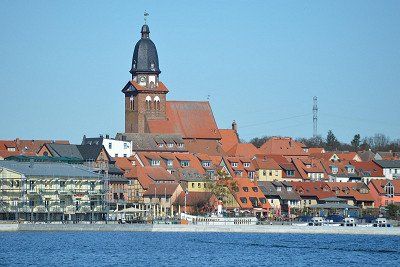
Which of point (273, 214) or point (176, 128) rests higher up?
point (176, 128)

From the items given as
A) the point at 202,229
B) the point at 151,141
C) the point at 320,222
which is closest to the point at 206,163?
the point at 151,141

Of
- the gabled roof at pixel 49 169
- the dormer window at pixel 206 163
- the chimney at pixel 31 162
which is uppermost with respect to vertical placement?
the dormer window at pixel 206 163

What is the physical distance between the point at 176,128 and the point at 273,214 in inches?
1130

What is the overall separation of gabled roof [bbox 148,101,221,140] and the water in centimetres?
5759

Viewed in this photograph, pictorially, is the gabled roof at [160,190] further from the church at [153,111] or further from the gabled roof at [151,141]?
the church at [153,111]

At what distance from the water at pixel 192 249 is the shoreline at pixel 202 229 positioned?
0.84 meters

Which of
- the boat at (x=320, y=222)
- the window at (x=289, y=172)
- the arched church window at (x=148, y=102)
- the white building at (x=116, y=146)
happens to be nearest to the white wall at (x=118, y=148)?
the white building at (x=116, y=146)

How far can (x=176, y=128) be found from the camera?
18338 centimetres

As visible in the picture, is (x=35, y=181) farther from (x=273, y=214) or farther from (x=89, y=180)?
(x=273, y=214)

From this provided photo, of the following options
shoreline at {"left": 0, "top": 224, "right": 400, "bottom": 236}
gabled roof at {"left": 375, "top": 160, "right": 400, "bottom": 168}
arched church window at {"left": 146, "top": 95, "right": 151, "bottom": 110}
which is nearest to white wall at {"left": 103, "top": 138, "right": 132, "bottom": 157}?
arched church window at {"left": 146, "top": 95, "right": 151, "bottom": 110}

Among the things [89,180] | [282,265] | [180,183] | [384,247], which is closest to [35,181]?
[89,180]

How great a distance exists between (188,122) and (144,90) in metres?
7.66

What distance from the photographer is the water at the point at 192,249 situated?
297 feet

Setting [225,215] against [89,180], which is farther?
[225,215]
